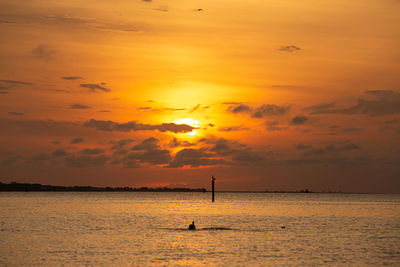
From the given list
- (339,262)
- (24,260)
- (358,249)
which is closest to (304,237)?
(358,249)

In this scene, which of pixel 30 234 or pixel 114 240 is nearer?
pixel 114 240

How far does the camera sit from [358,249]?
69125 millimetres

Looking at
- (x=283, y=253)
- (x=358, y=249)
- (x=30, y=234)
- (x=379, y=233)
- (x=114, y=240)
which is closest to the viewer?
(x=283, y=253)

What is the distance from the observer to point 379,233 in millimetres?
91938

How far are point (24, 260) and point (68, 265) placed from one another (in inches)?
225

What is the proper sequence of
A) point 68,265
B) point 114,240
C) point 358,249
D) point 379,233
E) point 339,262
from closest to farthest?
point 68,265
point 339,262
point 358,249
point 114,240
point 379,233

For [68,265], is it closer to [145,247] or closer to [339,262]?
[145,247]

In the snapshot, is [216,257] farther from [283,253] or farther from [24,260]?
[24,260]

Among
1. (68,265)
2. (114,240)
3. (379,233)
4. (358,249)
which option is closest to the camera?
(68,265)

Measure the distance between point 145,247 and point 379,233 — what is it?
4320 cm

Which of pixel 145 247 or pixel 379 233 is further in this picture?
pixel 379 233

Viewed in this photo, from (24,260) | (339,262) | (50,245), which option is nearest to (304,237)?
(339,262)

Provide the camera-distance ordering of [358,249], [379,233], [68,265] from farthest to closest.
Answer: [379,233], [358,249], [68,265]

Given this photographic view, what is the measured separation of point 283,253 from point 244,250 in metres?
4.66
